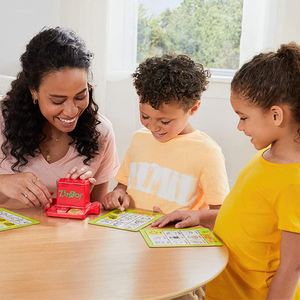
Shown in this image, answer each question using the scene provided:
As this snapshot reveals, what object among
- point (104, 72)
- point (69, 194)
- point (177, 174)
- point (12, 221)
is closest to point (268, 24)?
point (104, 72)

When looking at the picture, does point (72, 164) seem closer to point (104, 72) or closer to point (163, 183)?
point (163, 183)

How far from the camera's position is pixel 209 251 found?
3.21ft

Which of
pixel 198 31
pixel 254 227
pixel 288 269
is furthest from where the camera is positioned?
pixel 198 31

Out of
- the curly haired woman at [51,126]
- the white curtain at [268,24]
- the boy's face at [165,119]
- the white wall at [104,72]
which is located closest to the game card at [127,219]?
the curly haired woman at [51,126]

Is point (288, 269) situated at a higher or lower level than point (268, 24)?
lower

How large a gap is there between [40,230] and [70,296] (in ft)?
1.30

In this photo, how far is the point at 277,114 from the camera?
38.8 inches

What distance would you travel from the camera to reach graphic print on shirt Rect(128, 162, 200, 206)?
141 cm

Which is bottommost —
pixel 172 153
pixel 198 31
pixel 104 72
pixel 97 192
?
pixel 97 192

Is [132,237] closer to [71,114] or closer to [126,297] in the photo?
[126,297]

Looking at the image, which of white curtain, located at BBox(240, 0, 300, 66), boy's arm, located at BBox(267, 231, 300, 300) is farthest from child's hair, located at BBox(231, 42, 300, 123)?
white curtain, located at BBox(240, 0, 300, 66)

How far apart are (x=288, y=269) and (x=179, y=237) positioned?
305mm

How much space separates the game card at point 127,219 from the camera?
1137 millimetres

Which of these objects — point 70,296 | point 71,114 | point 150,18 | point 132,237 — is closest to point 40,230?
point 132,237
